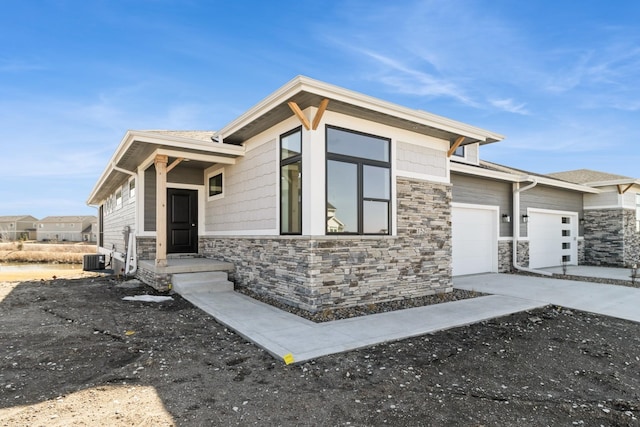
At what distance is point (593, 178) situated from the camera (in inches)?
589

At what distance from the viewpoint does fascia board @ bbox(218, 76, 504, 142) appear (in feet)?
16.5

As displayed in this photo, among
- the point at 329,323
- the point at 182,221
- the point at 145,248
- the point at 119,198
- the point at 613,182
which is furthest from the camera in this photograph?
the point at 613,182

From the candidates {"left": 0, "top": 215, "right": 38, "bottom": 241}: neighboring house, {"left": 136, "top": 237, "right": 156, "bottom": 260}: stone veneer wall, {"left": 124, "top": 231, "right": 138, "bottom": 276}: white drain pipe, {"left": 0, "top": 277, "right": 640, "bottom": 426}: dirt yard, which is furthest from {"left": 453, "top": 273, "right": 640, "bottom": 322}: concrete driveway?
{"left": 0, "top": 215, "right": 38, "bottom": 241}: neighboring house

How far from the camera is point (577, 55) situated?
32.4ft

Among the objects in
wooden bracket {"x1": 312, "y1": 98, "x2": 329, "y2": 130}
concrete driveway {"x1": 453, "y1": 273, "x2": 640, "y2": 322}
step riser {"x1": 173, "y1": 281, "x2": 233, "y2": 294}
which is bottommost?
concrete driveway {"x1": 453, "y1": 273, "x2": 640, "y2": 322}

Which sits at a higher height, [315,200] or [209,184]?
[209,184]

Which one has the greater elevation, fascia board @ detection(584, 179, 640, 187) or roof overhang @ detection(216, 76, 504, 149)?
roof overhang @ detection(216, 76, 504, 149)

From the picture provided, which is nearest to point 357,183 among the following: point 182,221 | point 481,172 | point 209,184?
point 209,184

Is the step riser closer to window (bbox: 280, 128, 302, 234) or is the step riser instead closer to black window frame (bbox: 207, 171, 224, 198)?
window (bbox: 280, 128, 302, 234)

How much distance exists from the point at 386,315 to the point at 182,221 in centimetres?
645

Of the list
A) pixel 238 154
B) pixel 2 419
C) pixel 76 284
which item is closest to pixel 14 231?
pixel 76 284

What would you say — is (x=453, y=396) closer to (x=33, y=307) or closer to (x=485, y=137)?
(x=485, y=137)

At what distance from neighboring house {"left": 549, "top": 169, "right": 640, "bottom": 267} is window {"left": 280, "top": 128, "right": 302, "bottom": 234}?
13.4 m

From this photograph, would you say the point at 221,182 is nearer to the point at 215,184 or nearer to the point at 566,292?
the point at 215,184
